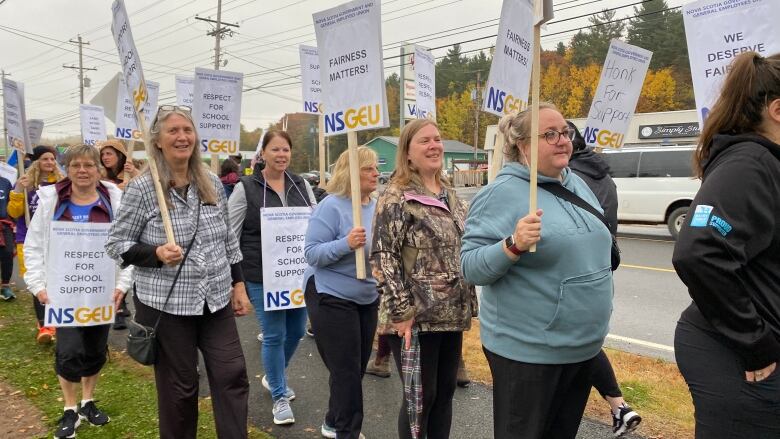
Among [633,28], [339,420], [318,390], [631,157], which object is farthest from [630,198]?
[633,28]

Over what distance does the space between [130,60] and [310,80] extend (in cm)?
313

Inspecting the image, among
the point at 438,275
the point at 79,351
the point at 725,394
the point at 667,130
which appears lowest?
the point at 79,351

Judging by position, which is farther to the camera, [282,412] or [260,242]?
[260,242]

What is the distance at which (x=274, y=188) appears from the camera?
4391 mm

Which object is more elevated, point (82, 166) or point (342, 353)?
point (82, 166)

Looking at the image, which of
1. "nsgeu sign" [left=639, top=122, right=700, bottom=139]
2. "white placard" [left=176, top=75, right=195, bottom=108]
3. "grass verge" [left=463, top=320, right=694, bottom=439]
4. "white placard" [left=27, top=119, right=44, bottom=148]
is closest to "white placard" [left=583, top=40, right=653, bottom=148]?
"grass verge" [left=463, top=320, right=694, bottom=439]

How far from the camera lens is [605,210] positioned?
157 inches

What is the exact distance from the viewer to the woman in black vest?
13.5ft

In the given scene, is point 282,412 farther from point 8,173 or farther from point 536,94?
point 8,173

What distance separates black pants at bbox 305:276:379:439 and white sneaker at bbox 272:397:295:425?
1.93 ft

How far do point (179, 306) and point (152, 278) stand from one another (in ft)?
→ 0.71

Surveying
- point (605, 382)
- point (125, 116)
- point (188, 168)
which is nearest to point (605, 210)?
point (605, 382)

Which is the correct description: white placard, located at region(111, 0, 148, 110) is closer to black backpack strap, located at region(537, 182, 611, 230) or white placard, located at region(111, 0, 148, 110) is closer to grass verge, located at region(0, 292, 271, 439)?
A: grass verge, located at region(0, 292, 271, 439)

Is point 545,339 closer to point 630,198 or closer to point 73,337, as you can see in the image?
point 73,337
